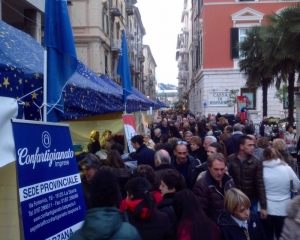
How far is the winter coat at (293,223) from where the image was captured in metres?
3.37

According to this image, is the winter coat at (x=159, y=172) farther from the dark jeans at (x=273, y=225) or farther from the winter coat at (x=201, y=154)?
the winter coat at (x=201, y=154)

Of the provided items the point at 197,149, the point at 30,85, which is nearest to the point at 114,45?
the point at 197,149

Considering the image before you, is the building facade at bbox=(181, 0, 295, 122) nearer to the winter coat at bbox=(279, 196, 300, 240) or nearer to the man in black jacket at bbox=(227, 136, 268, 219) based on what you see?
the man in black jacket at bbox=(227, 136, 268, 219)

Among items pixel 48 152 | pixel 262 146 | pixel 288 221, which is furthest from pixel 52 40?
pixel 262 146

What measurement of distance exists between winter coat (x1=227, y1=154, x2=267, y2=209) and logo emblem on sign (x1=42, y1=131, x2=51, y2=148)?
3189 mm

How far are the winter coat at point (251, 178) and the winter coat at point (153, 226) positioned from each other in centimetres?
249

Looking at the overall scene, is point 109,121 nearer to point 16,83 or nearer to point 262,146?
point 262,146

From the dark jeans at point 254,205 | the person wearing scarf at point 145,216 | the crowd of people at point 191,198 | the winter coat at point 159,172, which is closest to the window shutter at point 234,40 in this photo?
the crowd of people at point 191,198

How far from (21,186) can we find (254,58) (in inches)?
968

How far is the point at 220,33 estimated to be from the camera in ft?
126

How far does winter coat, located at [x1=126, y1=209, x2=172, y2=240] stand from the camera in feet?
13.0

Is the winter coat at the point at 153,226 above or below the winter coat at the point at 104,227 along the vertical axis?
below

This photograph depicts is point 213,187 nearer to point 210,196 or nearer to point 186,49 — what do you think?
point 210,196

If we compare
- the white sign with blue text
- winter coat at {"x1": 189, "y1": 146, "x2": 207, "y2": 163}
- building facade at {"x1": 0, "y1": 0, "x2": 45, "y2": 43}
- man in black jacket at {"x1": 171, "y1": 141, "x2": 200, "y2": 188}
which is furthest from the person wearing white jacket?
building facade at {"x1": 0, "y1": 0, "x2": 45, "y2": 43}
